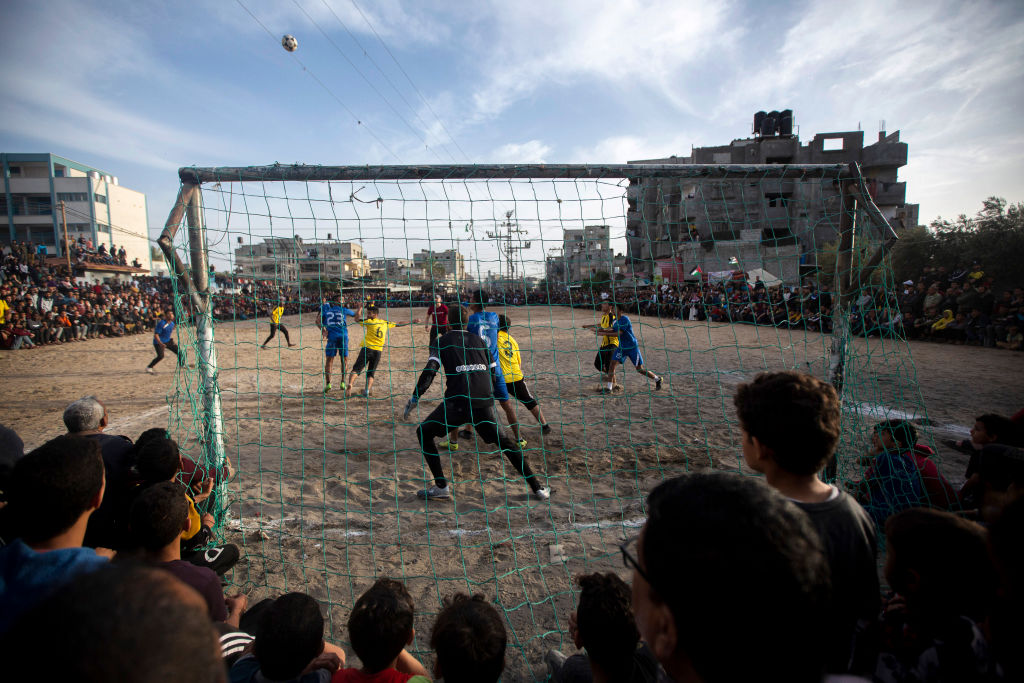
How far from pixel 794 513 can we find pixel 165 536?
96.5 inches

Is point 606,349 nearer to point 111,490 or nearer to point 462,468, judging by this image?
point 462,468

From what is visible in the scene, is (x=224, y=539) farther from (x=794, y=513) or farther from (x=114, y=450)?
(x=794, y=513)

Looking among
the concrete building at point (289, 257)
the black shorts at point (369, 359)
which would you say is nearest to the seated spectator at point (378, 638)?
the concrete building at point (289, 257)

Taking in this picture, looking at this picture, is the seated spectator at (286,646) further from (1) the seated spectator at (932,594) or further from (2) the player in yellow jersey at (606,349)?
(2) the player in yellow jersey at (606,349)

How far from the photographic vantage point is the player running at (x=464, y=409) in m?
4.20

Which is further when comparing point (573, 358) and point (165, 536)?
point (573, 358)

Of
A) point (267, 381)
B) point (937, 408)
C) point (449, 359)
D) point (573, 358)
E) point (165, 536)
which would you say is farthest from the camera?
point (573, 358)

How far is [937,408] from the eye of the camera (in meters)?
7.09

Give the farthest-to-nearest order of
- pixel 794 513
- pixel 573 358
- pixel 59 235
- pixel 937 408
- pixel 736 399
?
pixel 59 235 < pixel 573 358 < pixel 937 408 < pixel 736 399 < pixel 794 513

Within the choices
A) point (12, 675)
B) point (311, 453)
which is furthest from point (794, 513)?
point (311, 453)

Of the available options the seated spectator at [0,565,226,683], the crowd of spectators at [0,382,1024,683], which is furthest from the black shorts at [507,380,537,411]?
the seated spectator at [0,565,226,683]

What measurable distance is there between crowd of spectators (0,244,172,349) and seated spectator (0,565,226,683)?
874 inches

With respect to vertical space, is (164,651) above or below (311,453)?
above

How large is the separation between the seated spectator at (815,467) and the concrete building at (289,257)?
3.70m
